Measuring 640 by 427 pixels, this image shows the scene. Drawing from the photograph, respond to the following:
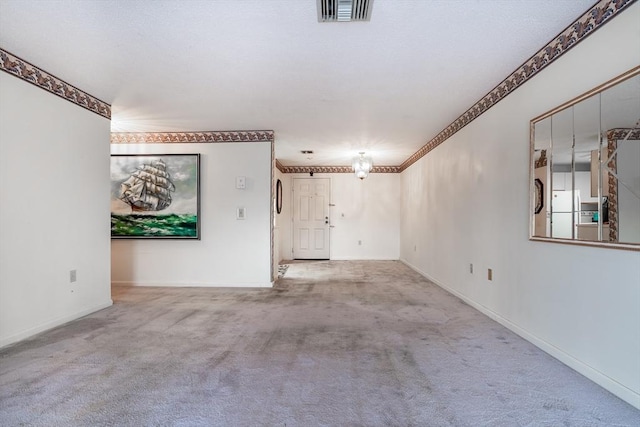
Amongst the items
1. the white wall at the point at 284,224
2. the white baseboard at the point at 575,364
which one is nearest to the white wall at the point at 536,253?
the white baseboard at the point at 575,364

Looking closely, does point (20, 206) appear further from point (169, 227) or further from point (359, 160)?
point (359, 160)

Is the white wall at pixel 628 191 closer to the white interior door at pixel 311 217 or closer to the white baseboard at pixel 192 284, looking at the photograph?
the white baseboard at pixel 192 284

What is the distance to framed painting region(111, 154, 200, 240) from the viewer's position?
4.97 metres

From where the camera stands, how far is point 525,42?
241 cm

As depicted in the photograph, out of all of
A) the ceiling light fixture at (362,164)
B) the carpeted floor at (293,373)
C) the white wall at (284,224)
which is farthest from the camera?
the white wall at (284,224)

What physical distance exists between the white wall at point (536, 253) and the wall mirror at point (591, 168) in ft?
0.27

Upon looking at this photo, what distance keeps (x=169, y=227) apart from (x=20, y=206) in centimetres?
225

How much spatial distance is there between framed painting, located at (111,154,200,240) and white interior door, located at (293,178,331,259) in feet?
11.6

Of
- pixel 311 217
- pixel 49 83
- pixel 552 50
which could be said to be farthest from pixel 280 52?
pixel 311 217

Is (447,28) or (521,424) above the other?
(447,28)

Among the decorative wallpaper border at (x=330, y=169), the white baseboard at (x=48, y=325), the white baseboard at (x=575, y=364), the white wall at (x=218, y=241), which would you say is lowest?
the white baseboard at (x=48, y=325)

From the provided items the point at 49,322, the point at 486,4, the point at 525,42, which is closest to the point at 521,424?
the point at 486,4

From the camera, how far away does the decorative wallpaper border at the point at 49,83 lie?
8.73 feet

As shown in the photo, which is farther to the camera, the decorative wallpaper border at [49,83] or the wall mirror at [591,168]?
the decorative wallpaper border at [49,83]
